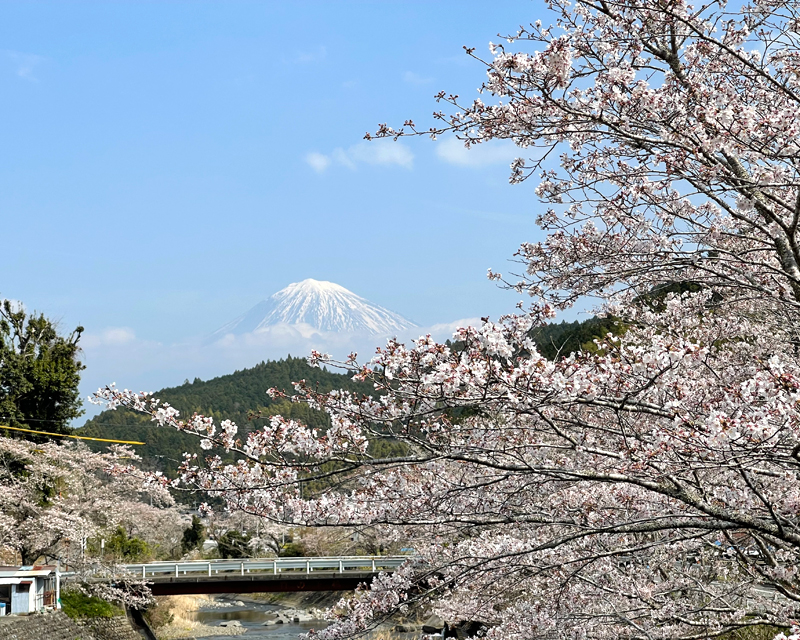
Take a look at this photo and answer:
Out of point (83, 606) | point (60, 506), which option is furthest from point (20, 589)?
point (83, 606)

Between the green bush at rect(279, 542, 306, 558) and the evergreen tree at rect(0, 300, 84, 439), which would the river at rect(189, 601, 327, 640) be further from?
the evergreen tree at rect(0, 300, 84, 439)

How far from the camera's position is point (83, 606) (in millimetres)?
20578

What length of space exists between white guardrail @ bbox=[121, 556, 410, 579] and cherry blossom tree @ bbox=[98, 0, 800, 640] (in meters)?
19.6

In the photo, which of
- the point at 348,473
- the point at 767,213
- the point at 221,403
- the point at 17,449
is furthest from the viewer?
the point at 221,403

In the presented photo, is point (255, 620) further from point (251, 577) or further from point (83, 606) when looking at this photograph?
point (83, 606)

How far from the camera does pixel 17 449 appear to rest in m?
20.8

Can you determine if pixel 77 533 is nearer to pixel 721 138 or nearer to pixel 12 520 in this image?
pixel 12 520

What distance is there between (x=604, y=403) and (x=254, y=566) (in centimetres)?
2522

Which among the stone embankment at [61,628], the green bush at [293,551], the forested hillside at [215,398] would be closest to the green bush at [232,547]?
the green bush at [293,551]

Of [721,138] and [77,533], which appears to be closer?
[721,138]

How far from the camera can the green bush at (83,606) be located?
66.1ft

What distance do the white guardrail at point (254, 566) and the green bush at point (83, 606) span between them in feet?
10.5

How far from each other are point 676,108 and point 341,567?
23794mm

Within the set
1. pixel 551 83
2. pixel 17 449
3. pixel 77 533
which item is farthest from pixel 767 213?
pixel 17 449
